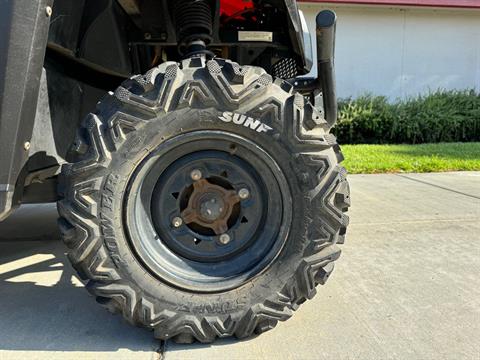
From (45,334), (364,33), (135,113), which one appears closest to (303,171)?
(135,113)

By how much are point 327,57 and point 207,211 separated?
136cm

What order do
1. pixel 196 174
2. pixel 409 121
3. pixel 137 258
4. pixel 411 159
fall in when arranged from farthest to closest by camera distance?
pixel 409 121 < pixel 411 159 < pixel 196 174 < pixel 137 258

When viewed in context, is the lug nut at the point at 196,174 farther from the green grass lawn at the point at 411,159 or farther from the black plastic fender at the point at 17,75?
the green grass lawn at the point at 411,159

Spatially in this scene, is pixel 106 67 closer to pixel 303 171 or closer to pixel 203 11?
pixel 203 11

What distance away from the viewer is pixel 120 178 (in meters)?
1.80

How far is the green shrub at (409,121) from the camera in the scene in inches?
418

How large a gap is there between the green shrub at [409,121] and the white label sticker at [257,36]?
8.15 m

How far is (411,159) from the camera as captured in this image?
7949mm

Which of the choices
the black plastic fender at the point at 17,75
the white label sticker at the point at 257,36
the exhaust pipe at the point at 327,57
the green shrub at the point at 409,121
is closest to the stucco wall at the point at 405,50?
the green shrub at the point at 409,121

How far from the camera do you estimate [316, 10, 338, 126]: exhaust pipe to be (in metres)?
2.54

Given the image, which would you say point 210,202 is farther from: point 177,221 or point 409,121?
point 409,121

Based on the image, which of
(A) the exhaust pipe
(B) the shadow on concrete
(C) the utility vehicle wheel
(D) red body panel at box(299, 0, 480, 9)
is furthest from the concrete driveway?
(D) red body panel at box(299, 0, 480, 9)

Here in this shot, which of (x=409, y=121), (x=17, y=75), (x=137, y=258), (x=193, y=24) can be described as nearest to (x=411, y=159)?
(x=409, y=121)

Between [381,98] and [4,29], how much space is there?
10881mm
